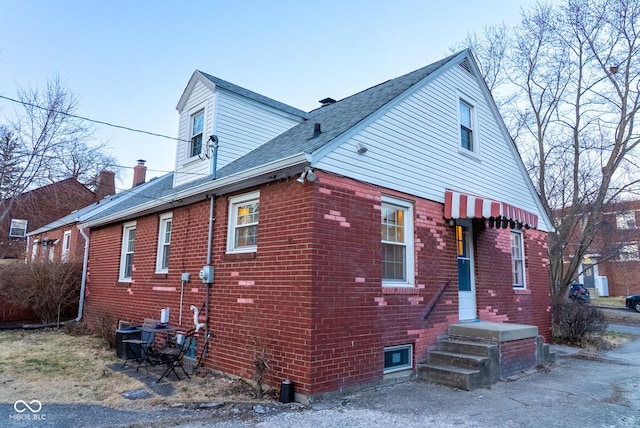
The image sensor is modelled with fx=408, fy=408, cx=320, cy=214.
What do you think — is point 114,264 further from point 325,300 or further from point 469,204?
point 469,204

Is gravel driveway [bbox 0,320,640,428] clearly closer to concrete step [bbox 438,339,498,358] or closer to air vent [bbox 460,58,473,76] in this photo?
concrete step [bbox 438,339,498,358]

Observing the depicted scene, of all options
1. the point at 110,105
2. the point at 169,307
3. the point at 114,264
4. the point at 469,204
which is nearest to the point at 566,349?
the point at 469,204

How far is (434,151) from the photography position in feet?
27.7

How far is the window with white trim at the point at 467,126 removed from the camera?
31.7 ft

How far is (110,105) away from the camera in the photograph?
13.4 m

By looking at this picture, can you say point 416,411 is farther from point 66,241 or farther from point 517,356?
point 66,241

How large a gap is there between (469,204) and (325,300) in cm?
391

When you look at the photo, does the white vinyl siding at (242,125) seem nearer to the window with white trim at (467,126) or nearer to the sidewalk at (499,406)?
the window with white trim at (467,126)

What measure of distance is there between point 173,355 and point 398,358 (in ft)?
12.8

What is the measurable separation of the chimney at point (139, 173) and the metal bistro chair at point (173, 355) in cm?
1511

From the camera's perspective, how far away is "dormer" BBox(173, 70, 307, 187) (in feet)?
32.0

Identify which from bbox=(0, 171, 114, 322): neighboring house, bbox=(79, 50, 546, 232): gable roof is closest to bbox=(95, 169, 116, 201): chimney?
bbox=(0, 171, 114, 322): neighboring house

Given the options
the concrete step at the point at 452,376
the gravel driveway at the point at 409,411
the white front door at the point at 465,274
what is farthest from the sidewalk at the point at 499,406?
the white front door at the point at 465,274

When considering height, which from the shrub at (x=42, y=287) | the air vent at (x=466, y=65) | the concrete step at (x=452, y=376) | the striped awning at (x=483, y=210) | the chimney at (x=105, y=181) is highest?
the chimney at (x=105, y=181)
